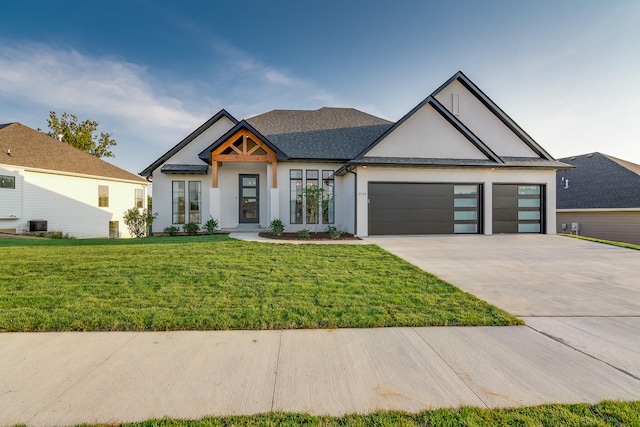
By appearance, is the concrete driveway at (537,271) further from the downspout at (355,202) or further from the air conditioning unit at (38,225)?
the air conditioning unit at (38,225)

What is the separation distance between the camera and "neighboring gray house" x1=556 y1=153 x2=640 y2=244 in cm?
1622

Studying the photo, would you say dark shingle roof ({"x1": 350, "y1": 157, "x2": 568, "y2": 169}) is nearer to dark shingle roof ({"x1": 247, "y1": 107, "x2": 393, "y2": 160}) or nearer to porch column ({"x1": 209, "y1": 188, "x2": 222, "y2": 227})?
dark shingle roof ({"x1": 247, "y1": 107, "x2": 393, "y2": 160})

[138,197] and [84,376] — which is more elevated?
[138,197]

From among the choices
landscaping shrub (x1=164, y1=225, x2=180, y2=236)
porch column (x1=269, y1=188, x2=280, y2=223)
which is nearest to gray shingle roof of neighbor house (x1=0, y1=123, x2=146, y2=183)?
landscaping shrub (x1=164, y1=225, x2=180, y2=236)

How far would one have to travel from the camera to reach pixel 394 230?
12.2 metres

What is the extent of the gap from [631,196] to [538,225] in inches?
341

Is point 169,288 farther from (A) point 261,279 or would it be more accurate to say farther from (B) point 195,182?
(B) point 195,182

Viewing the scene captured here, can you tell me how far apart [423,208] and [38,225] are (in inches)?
817

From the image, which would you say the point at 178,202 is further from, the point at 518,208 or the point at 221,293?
the point at 518,208

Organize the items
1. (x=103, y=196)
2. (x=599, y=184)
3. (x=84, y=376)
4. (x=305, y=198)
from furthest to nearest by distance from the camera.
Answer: (x=103, y=196) < (x=599, y=184) < (x=305, y=198) < (x=84, y=376)

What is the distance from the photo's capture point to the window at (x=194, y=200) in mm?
14203

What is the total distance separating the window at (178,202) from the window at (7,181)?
8.71m

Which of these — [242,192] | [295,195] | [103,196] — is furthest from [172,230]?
[103,196]

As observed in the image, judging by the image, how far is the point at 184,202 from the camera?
559 inches
